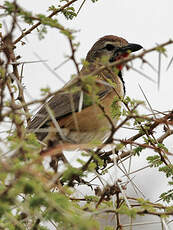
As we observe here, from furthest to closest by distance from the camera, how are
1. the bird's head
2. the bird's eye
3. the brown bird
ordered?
1. the bird's eye
2. the bird's head
3. the brown bird

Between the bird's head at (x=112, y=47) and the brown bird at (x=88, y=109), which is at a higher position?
the bird's head at (x=112, y=47)

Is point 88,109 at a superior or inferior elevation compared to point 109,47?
inferior

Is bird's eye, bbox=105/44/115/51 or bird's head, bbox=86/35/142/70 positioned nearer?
bird's head, bbox=86/35/142/70

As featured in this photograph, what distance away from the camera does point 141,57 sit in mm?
1661

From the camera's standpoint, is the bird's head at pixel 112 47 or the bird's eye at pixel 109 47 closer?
the bird's head at pixel 112 47

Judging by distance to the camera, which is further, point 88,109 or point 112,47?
point 112,47

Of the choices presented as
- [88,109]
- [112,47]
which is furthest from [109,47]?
[88,109]

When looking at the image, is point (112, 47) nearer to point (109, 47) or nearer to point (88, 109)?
point (109, 47)

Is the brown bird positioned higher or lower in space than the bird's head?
lower

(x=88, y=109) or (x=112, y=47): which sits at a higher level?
(x=112, y=47)

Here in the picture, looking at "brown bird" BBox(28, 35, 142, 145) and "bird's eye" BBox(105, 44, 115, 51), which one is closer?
"brown bird" BBox(28, 35, 142, 145)

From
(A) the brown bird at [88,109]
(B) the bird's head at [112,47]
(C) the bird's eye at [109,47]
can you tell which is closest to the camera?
(A) the brown bird at [88,109]

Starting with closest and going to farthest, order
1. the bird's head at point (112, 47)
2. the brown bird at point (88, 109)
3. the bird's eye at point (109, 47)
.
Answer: the brown bird at point (88, 109)
the bird's head at point (112, 47)
the bird's eye at point (109, 47)

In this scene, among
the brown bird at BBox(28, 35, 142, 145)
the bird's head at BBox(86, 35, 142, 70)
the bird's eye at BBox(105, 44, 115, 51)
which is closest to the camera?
the brown bird at BBox(28, 35, 142, 145)
